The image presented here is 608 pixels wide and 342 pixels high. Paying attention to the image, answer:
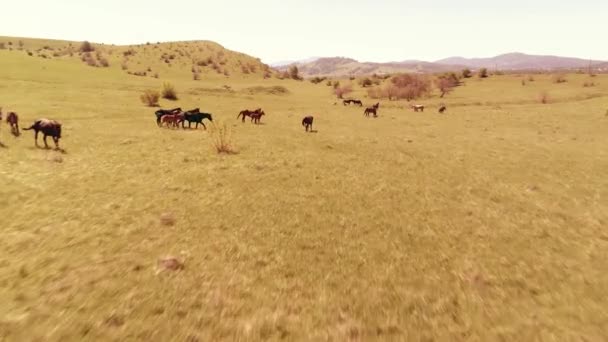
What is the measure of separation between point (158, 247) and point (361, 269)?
4094mm

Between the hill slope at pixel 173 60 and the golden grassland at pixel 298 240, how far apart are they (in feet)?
169

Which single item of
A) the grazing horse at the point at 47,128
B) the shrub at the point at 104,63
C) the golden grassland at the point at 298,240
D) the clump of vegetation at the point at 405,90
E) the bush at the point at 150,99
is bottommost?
the golden grassland at the point at 298,240

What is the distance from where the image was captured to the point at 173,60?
79812 millimetres

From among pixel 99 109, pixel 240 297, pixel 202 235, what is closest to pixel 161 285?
pixel 240 297

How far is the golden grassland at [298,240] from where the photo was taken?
5.82 meters

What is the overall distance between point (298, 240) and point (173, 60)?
79757 millimetres

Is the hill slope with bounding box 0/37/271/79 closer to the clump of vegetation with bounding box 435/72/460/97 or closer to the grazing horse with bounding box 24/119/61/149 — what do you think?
the clump of vegetation with bounding box 435/72/460/97

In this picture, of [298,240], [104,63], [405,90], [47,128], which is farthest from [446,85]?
[104,63]

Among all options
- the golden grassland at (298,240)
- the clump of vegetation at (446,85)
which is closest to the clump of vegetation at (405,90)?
the clump of vegetation at (446,85)

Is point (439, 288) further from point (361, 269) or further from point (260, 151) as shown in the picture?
point (260, 151)

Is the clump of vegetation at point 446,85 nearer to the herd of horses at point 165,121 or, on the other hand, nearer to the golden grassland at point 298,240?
the herd of horses at point 165,121

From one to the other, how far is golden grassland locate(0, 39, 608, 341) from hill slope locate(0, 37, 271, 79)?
51423 mm

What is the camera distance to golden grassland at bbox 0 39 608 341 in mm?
5824

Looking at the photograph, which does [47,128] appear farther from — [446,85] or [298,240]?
[446,85]
